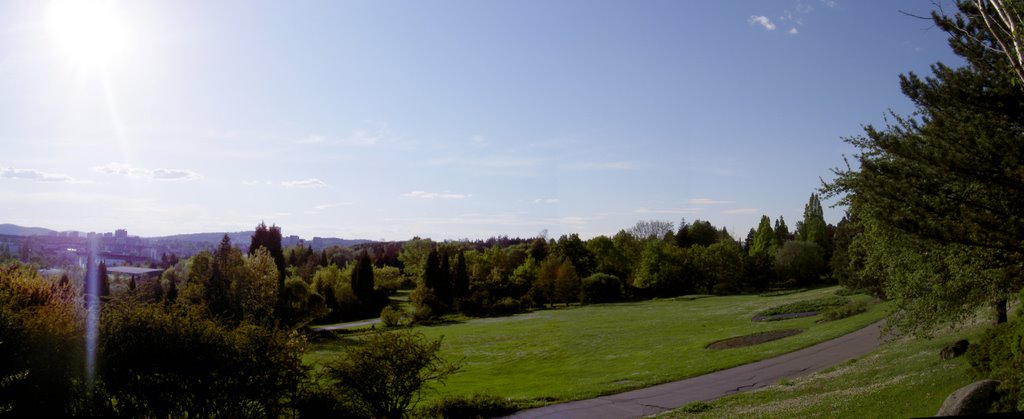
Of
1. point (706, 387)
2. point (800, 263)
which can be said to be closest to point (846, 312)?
point (706, 387)

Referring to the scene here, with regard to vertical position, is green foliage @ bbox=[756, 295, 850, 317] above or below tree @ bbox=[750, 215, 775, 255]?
below

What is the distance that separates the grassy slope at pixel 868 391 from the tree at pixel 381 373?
786 centimetres

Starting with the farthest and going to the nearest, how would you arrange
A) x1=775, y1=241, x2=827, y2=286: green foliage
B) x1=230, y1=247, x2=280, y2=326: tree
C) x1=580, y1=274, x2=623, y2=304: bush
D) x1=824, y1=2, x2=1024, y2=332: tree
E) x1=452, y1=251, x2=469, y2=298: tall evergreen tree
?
1. x1=775, y1=241, x2=827, y2=286: green foliage
2. x1=580, y1=274, x2=623, y2=304: bush
3. x1=452, y1=251, x2=469, y2=298: tall evergreen tree
4. x1=230, y1=247, x2=280, y2=326: tree
5. x1=824, y1=2, x2=1024, y2=332: tree

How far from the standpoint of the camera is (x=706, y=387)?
22.2 metres

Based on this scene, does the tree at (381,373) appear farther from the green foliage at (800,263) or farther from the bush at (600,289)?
the green foliage at (800,263)

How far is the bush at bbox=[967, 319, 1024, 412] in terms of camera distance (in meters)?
10.7

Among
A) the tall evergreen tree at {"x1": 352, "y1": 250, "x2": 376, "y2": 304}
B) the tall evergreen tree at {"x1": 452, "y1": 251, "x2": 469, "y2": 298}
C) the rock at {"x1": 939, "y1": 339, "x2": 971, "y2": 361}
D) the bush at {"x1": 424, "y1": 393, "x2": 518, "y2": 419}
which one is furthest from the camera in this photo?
the tall evergreen tree at {"x1": 452, "y1": 251, "x2": 469, "y2": 298}

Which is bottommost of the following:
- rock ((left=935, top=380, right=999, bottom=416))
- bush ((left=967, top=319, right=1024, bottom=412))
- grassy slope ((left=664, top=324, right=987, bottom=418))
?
grassy slope ((left=664, top=324, right=987, bottom=418))

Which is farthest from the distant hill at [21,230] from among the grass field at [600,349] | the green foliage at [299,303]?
the grass field at [600,349]

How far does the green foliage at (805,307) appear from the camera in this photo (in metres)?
48.1

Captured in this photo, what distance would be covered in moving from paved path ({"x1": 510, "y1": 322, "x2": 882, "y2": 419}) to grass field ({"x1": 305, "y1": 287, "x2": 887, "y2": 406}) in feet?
2.97

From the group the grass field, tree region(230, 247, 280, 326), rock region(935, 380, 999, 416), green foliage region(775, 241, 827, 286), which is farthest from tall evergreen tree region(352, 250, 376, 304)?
rock region(935, 380, 999, 416)

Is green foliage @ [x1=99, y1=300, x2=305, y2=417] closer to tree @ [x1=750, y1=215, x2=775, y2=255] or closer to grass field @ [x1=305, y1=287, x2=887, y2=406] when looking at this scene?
grass field @ [x1=305, y1=287, x2=887, y2=406]

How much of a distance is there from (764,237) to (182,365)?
334 ft
